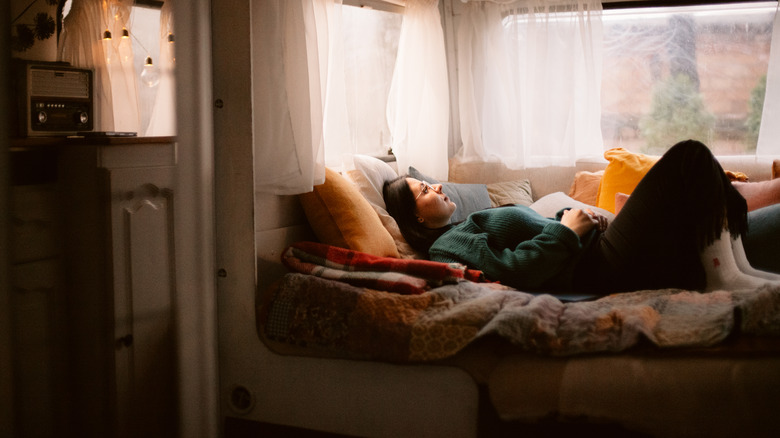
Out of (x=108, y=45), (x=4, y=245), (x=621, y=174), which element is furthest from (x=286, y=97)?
(x=621, y=174)

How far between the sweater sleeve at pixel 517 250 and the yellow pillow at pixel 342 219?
9.4 inches

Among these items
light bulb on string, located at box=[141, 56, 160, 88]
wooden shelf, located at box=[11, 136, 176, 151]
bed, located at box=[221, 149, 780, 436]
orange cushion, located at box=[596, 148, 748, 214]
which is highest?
light bulb on string, located at box=[141, 56, 160, 88]

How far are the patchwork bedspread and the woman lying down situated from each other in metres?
0.15

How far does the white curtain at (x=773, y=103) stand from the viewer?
3.19 metres

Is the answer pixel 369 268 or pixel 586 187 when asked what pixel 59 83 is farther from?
pixel 586 187

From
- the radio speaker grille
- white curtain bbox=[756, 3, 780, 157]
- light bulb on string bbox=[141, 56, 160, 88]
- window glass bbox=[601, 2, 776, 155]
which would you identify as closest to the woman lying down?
light bulb on string bbox=[141, 56, 160, 88]

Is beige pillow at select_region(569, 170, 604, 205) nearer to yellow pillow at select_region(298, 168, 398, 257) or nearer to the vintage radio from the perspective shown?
yellow pillow at select_region(298, 168, 398, 257)

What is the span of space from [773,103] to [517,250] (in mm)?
1871

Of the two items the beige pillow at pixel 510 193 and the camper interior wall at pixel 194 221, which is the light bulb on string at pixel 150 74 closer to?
the camper interior wall at pixel 194 221

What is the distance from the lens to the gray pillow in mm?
2791

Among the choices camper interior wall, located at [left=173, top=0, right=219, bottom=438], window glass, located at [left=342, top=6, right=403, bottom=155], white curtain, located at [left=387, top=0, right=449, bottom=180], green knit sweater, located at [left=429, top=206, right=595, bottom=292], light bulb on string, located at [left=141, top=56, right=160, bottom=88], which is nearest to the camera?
camper interior wall, located at [left=173, top=0, right=219, bottom=438]

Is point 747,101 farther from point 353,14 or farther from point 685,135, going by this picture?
point 353,14

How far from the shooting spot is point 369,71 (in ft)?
10.3

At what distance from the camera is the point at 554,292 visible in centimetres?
213
